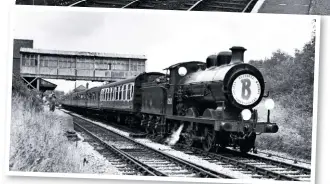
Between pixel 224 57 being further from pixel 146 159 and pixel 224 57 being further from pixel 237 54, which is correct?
pixel 146 159

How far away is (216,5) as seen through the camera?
7648mm

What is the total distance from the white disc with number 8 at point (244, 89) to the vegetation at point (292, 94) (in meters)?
0.21

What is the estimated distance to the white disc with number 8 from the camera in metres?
6.65

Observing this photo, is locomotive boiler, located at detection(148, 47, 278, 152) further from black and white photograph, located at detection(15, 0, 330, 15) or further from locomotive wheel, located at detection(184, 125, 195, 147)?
Answer: black and white photograph, located at detection(15, 0, 330, 15)

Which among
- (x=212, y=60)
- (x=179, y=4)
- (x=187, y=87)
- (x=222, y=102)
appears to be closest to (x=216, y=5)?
(x=179, y=4)

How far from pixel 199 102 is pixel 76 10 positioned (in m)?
2.46

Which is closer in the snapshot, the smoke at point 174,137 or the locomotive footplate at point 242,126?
the locomotive footplate at point 242,126

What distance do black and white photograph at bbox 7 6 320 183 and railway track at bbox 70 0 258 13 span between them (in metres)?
0.47

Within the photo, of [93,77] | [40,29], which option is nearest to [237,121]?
[93,77]

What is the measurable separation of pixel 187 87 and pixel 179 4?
4.68 feet

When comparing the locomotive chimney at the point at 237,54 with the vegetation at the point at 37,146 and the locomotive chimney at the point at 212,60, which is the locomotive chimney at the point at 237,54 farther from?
the vegetation at the point at 37,146

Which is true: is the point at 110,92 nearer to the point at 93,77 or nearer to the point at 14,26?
the point at 93,77

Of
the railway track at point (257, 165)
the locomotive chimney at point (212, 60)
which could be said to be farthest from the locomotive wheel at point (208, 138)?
the locomotive chimney at point (212, 60)

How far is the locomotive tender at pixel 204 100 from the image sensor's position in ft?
21.8
